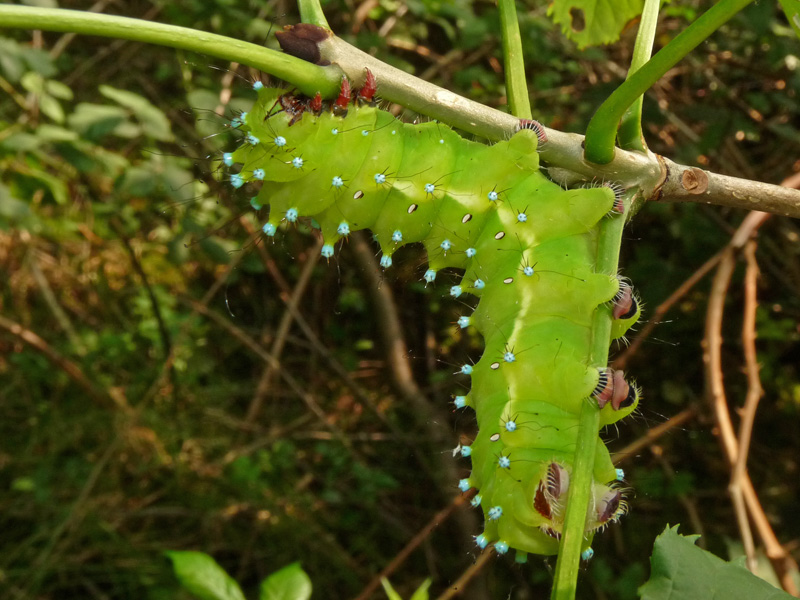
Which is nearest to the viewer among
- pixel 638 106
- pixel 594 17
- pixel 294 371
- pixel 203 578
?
pixel 638 106

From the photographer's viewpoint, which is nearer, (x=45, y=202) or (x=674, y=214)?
(x=45, y=202)

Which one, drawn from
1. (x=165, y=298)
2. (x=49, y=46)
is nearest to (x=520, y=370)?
(x=165, y=298)

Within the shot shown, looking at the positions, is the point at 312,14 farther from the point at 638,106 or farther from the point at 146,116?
the point at 146,116

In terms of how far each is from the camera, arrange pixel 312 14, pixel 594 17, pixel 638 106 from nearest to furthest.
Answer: pixel 312 14, pixel 638 106, pixel 594 17

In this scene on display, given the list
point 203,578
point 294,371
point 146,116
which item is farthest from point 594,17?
point 294,371

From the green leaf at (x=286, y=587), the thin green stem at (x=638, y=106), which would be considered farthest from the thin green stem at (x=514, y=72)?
the green leaf at (x=286, y=587)

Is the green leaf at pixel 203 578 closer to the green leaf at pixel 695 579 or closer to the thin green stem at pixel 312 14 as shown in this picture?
the green leaf at pixel 695 579

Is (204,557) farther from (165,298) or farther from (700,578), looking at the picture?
(165,298)
